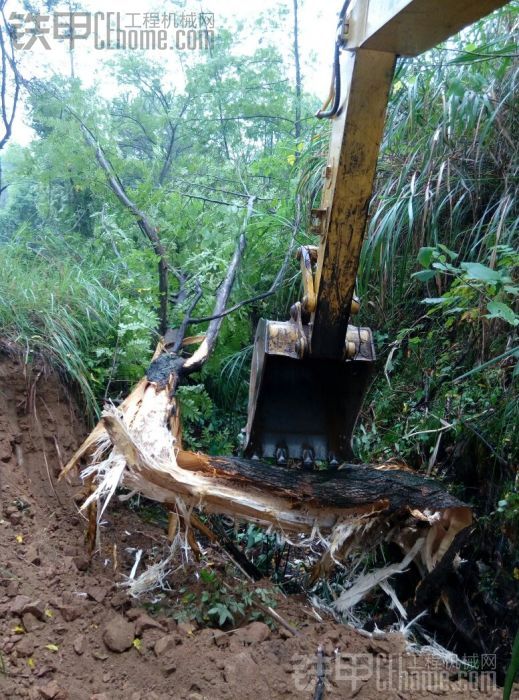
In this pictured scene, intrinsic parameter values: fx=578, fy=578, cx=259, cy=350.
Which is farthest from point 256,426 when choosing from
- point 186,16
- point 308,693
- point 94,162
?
point 186,16

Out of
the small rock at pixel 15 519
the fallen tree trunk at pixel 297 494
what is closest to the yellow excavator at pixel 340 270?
the fallen tree trunk at pixel 297 494

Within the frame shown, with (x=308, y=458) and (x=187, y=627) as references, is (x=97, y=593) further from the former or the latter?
(x=308, y=458)

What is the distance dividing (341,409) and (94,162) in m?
3.81

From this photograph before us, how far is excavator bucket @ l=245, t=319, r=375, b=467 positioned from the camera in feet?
9.55

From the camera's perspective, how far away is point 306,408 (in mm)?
3037

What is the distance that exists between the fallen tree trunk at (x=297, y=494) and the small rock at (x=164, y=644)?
55 cm

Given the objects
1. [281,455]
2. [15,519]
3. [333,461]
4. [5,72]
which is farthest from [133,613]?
[5,72]

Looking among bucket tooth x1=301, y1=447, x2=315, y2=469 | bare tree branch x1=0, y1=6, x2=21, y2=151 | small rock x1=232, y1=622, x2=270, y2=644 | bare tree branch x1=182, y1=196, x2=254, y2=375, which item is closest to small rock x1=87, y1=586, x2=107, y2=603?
small rock x1=232, y1=622, x2=270, y2=644

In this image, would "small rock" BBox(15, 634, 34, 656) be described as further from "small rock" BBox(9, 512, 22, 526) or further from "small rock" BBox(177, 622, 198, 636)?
"small rock" BBox(9, 512, 22, 526)

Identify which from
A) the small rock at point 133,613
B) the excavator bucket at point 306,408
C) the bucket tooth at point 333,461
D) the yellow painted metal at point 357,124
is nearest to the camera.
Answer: the yellow painted metal at point 357,124

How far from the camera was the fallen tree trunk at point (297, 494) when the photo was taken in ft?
8.57

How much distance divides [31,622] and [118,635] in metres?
0.34

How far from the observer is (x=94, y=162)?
5488mm

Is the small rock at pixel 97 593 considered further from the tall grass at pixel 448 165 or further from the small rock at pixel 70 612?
the tall grass at pixel 448 165
